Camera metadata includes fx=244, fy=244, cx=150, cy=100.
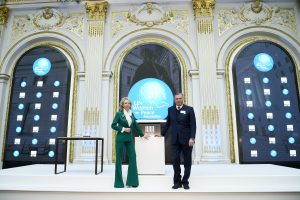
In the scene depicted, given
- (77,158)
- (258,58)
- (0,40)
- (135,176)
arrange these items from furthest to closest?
(0,40) → (258,58) → (77,158) → (135,176)

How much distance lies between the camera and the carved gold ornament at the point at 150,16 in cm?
844

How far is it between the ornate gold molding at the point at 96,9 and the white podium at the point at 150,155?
18.0ft

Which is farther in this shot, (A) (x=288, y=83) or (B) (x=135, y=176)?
(A) (x=288, y=83)

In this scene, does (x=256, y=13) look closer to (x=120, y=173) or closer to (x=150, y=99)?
(x=150, y=99)

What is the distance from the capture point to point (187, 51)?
816 cm

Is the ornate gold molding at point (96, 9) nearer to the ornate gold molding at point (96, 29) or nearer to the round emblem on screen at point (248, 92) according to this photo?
the ornate gold molding at point (96, 29)

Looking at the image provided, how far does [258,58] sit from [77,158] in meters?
6.63

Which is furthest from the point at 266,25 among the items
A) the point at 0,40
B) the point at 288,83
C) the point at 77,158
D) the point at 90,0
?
the point at 0,40

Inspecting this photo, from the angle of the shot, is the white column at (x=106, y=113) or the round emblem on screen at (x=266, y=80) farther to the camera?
the round emblem on screen at (x=266, y=80)

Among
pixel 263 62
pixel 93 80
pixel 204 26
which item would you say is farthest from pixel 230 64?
pixel 93 80

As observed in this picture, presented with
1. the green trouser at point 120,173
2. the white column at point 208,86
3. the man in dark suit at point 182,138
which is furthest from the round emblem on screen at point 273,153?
the green trouser at point 120,173

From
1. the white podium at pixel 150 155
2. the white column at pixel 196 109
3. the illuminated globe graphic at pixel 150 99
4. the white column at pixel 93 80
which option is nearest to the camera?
the white podium at pixel 150 155

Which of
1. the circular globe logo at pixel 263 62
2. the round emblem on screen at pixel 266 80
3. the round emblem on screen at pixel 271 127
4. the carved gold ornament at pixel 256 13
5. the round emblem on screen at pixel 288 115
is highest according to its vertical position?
the carved gold ornament at pixel 256 13

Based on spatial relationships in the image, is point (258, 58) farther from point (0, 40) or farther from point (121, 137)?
point (0, 40)
